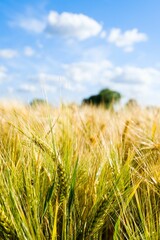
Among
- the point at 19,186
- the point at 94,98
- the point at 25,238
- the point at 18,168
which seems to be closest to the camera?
the point at 25,238

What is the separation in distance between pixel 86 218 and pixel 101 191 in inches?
2.4

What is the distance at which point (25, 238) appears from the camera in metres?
0.69

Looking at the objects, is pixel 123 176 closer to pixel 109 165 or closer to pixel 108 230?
pixel 109 165

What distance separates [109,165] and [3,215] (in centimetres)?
29

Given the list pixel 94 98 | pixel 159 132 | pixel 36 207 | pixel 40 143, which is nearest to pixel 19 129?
pixel 40 143

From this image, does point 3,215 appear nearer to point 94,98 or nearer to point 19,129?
point 19,129

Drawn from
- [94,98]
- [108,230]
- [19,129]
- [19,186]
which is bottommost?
[108,230]

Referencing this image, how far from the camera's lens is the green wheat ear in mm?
696

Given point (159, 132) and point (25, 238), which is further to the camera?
point (159, 132)

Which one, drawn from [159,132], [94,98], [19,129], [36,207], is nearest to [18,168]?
[19,129]

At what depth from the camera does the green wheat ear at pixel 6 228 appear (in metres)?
0.70

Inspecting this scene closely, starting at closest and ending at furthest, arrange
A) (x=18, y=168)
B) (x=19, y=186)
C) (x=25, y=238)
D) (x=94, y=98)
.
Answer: (x=25, y=238) < (x=19, y=186) < (x=18, y=168) < (x=94, y=98)

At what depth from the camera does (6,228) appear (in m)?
0.70

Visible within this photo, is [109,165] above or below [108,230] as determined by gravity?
above
